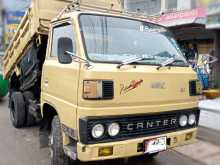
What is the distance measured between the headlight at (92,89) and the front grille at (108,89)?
0.05 metres

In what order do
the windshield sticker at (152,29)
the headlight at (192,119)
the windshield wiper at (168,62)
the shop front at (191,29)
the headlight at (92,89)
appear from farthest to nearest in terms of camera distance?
1. the shop front at (191,29)
2. the windshield sticker at (152,29)
3. the headlight at (192,119)
4. the windshield wiper at (168,62)
5. the headlight at (92,89)

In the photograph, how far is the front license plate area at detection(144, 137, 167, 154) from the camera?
3.90 metres

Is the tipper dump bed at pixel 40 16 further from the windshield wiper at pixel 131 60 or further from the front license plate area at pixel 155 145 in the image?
the front license plate area at pixel 155 145

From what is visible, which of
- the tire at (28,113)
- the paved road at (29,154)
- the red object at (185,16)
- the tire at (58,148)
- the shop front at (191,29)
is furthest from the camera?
the shop front at (191,29)

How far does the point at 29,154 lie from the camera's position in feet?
18.0

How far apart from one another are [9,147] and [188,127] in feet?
10.6

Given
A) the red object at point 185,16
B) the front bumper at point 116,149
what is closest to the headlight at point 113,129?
the front bumper at point 116,149

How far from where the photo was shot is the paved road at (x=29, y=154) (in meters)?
5.14

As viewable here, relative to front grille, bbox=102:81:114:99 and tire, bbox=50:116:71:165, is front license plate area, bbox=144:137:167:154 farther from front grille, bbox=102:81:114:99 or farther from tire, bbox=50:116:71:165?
tire, bbox=50:116:71:165

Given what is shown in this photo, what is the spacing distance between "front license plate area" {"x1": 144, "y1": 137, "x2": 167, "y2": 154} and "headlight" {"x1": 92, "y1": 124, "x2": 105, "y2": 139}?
0.58 meters

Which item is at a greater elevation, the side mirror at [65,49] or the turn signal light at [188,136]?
the side mirror at [65,49]

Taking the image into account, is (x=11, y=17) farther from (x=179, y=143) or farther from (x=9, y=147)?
(x=179, y=143)

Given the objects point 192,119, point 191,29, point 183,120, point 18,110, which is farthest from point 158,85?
point 191,29

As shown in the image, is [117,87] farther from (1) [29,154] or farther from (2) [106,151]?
(1) [29,154]
